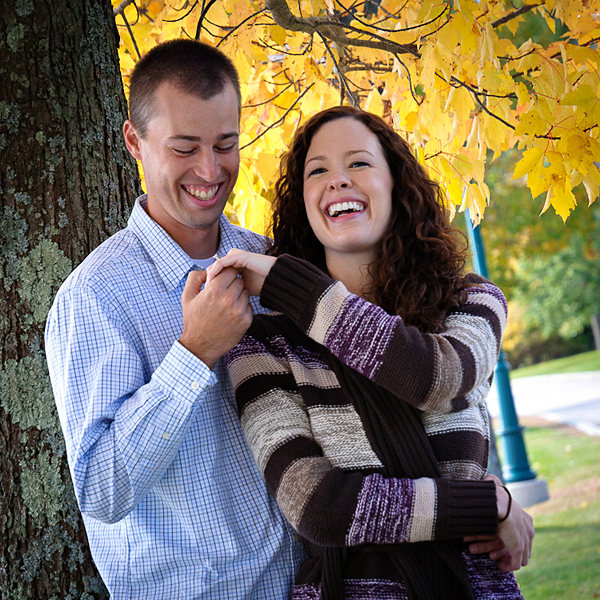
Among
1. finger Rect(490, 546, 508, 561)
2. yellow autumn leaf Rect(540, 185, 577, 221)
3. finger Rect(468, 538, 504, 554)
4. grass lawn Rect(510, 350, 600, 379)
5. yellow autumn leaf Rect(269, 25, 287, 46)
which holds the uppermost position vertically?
yellow autumn leaf Rect(269, 25, 287, 46)

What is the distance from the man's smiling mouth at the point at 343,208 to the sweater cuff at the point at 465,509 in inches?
35.6

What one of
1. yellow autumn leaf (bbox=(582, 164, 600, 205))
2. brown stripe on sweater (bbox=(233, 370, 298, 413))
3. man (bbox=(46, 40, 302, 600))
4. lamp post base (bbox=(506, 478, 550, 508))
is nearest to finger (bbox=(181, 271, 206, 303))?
man (bbox=(46, 40, 302, 600))

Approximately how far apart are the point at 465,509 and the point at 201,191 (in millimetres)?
1268

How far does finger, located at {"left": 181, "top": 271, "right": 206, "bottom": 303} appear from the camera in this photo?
203 centimetres

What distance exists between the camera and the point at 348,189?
2340mm

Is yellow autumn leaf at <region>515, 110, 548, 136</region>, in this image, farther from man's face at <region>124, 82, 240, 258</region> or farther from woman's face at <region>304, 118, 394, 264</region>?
man's face at <region>124, 82, 240, 258</region>

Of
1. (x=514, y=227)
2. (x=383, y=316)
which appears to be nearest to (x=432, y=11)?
(x=383, y=316)

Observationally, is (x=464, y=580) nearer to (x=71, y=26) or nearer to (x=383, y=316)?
(x=383, y=316)

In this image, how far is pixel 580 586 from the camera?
244 inches

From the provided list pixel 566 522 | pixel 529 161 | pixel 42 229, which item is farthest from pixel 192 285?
pixel 566 522

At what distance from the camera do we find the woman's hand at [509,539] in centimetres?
195

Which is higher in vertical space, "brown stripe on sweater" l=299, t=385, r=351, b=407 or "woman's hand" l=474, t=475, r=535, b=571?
"brown stripe on sweater" l=299, t=385, r=351, b=407

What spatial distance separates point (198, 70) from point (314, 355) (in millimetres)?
995

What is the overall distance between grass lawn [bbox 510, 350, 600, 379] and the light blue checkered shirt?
20682 millimetres
